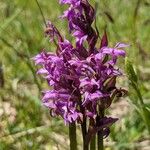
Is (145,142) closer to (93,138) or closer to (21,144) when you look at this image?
(21,144)

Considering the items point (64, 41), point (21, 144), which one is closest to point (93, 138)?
point (64, 41)

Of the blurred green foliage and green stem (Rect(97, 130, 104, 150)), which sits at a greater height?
the blurred green foliage

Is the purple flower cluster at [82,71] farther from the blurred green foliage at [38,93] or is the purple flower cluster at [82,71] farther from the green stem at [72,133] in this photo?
the blurred green foliage at [38,93]

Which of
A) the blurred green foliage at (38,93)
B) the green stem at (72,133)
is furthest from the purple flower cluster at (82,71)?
the blurred green foliage at (38,93)

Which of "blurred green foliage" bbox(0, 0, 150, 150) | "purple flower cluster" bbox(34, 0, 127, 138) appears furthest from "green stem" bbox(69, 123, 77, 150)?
"blurred green foliage" bbox(0, 0, 150, 150)

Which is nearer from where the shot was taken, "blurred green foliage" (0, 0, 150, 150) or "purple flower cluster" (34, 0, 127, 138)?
"purple flower cluster" (34, 0, 127, 138)

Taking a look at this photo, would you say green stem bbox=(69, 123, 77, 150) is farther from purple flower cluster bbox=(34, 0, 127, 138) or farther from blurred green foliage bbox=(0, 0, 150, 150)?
blurred green foliage bbox=(0, 0, 150, 150)
